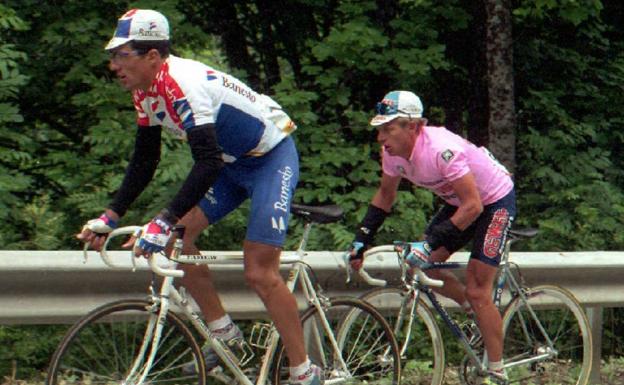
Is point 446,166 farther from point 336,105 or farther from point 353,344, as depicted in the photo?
point 336,105

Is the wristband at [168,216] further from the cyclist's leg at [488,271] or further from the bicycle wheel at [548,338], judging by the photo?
the bicycle wheel at [548,338]

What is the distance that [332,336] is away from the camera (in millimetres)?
5562

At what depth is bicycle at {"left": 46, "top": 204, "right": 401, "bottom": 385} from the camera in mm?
4742

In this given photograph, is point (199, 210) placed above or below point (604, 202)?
above

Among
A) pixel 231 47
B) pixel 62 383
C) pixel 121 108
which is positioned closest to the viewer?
pixel 62 383

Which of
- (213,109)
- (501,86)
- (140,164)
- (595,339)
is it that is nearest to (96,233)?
(140,164)

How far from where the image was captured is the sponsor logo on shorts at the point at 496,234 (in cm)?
599

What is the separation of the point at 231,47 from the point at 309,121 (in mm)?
3320

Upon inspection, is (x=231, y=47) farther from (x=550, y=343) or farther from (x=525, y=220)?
(x=550, y=343)

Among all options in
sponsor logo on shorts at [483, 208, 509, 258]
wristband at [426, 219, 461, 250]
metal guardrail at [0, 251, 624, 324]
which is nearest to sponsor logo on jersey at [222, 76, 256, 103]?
metal guardrail at [0, 251, 624, 324]

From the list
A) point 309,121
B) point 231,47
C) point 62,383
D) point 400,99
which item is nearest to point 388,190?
point 400,99

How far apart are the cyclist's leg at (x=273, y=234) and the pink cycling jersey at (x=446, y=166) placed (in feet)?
2.56

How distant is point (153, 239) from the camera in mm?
4477

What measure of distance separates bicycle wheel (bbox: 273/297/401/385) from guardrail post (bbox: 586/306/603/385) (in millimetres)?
1482
